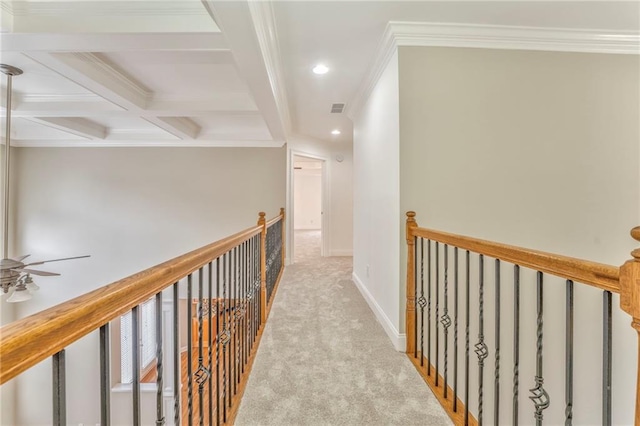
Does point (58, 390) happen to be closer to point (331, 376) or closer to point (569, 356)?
point (569, 356)

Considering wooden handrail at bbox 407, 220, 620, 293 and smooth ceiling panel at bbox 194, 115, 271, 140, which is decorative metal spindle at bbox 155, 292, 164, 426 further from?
smooth ceiling panel at bbox 194, 115, 271, 140

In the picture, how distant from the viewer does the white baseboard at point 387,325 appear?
2176mm

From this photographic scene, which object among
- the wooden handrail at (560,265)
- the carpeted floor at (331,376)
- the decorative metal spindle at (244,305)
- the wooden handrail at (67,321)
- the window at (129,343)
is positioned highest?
the wooden handrail at (560,265)

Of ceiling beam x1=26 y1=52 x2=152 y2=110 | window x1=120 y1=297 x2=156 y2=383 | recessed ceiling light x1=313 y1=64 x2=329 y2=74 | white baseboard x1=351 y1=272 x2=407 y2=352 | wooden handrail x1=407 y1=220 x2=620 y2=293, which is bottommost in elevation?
window x1=120 y1=297 x2=156 y2=383

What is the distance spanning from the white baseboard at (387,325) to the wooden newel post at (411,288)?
2.1 inches

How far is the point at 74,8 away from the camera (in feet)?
6.25

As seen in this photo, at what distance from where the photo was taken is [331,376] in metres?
1.86

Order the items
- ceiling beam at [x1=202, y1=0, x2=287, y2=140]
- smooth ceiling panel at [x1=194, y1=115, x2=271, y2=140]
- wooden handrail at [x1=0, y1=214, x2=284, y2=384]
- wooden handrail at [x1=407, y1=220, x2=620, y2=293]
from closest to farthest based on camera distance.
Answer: wooden handrail at [x1=0, y1=214, x2=284, y2=384], wooden handrail at [x1=407, y1=220, x2=620, y2=293], ceiling beam at [x1=202, y1=0, x2=287, y2=140], smooth ceiling panel at [x1=194, y1=115, x2=271, y2=140]

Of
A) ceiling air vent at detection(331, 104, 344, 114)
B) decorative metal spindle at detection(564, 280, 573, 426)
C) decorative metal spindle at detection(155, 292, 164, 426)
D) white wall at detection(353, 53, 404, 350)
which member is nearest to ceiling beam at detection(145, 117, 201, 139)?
ceiling air vent at detection(331, 104, 344, 114)

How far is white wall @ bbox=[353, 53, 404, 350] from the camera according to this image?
7.63ft

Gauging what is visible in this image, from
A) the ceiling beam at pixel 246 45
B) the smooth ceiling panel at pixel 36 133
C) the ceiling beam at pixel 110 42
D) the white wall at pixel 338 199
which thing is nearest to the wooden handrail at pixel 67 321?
the ceiling beam at pixel 246 45

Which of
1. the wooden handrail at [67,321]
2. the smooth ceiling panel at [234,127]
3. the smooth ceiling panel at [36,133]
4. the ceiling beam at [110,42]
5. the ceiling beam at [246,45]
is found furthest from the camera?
the smooth ceiling panel at [36,133]

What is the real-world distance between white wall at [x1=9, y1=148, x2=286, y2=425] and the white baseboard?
270cm

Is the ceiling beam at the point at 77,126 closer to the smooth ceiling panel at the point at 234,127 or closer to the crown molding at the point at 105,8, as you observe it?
the smooth ceiling panel at the point at 234,127
